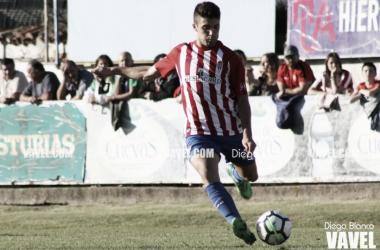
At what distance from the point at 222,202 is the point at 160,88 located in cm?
627

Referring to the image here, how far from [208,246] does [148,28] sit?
30.8 ft

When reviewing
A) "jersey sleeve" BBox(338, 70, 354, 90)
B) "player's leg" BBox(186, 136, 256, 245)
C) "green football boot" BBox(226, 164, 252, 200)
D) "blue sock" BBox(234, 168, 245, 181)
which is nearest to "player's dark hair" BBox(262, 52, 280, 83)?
"jersey sleeve" BBox(338, 70, 354, 90)

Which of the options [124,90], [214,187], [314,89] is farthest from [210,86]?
[124,90]

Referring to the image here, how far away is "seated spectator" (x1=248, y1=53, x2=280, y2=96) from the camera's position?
1296 centimetres

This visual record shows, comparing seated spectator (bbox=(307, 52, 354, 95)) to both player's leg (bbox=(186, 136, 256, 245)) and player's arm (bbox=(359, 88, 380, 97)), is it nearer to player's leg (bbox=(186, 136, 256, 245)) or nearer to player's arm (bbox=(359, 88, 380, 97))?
player's arm (bbox=(359, 88, 380, 97))

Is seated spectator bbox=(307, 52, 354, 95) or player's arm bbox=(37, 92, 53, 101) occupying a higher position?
seated spectator bbox=(307, 52, 354, 95)

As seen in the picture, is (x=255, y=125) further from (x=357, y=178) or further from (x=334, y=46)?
(x=334, y=46)

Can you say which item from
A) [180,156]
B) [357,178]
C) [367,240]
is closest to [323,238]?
[367,240]

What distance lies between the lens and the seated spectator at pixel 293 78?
12.7 m

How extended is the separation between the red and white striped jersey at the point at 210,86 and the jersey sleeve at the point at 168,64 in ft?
0.13

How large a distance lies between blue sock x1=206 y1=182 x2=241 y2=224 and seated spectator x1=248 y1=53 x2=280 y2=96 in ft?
18.4

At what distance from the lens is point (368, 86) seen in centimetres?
1259

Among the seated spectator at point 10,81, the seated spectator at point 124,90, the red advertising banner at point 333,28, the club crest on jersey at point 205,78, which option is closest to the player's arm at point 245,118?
the club crest on jersey at point 205,78

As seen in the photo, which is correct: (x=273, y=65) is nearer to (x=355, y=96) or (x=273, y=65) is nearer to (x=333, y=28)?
(x=355, y=96)
